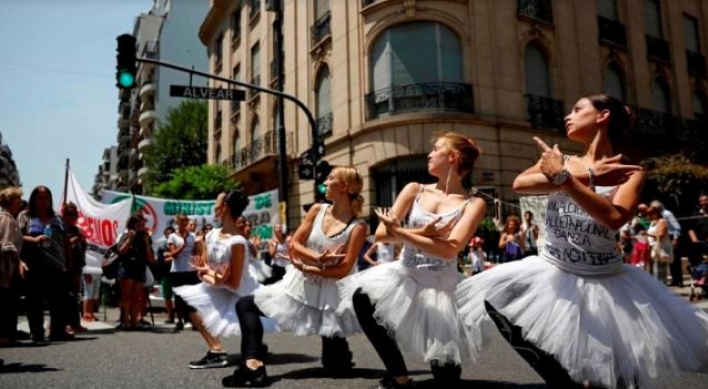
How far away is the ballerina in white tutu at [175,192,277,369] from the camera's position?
494cm

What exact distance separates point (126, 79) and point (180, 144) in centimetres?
2589

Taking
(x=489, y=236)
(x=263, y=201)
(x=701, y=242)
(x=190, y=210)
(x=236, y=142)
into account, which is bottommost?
(x=701, y=242)

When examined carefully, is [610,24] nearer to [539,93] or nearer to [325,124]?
[539,93]

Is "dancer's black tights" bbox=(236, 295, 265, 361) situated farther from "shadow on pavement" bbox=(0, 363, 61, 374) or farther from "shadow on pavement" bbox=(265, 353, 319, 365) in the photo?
"shadow on pavement" bbox=(0, 363, 61, 374)

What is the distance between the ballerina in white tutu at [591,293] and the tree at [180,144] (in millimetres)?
34767

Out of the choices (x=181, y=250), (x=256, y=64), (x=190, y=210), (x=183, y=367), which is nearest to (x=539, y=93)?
(x=190, y=210)

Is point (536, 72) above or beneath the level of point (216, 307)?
above

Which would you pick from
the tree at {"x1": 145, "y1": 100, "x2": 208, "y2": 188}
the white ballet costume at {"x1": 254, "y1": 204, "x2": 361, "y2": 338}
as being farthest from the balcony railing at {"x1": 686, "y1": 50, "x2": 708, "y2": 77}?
the tree at {"x1": 145, "y1": 100, "x2": 208, "y2": 188}

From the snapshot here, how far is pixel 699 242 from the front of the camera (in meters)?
10.5

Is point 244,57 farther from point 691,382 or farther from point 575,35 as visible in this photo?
point 691,382

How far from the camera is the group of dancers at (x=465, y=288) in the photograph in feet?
8.34

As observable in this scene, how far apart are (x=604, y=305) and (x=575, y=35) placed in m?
20.8

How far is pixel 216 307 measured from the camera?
5.02 meters

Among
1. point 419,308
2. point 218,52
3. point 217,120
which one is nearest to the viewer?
point 419,308
